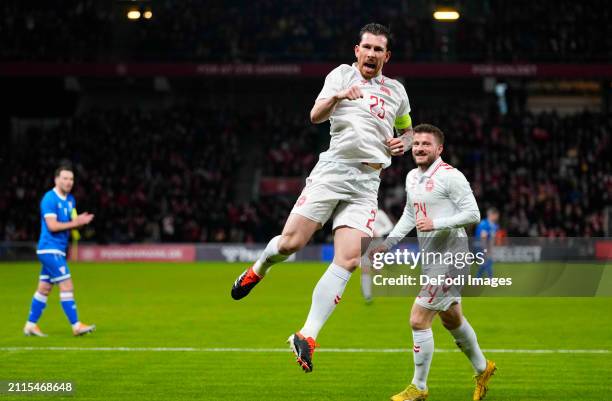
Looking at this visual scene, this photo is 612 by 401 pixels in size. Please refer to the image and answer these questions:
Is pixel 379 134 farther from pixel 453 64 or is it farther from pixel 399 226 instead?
pixel 453 64

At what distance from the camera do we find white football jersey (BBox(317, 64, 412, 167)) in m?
6.92

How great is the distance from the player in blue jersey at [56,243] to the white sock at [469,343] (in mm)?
5931

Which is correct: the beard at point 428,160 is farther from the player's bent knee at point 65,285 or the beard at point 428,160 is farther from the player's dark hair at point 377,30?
the player's bent knee at point 65,285

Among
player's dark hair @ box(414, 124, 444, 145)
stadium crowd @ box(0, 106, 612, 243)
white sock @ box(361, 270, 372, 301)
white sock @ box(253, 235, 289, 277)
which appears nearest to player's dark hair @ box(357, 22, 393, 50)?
player's dark hair @ box(414, 124, 444, 145)

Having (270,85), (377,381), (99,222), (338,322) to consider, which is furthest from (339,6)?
(377,381)

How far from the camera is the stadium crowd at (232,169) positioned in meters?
32.1

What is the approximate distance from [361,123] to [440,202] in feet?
3.45

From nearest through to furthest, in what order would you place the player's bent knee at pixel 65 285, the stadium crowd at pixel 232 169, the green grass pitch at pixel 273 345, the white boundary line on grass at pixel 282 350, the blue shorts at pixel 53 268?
the green grass pitch at pixel 273 345, the white boundary line on grass at pixel 282 350, the blue shorts at pixel 53 268, the player's bent knee at pixel 65 285, the stadium crowd at pixel 232 169

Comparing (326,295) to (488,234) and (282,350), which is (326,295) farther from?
(488,234)

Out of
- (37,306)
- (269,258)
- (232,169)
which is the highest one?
(269,258)

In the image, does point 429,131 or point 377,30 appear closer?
point 377,30

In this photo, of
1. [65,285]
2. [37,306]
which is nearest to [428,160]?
[65,285]

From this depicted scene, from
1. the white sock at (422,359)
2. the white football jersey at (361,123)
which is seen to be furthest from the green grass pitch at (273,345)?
the white football jersey at (361,123)

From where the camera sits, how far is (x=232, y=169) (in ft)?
119
